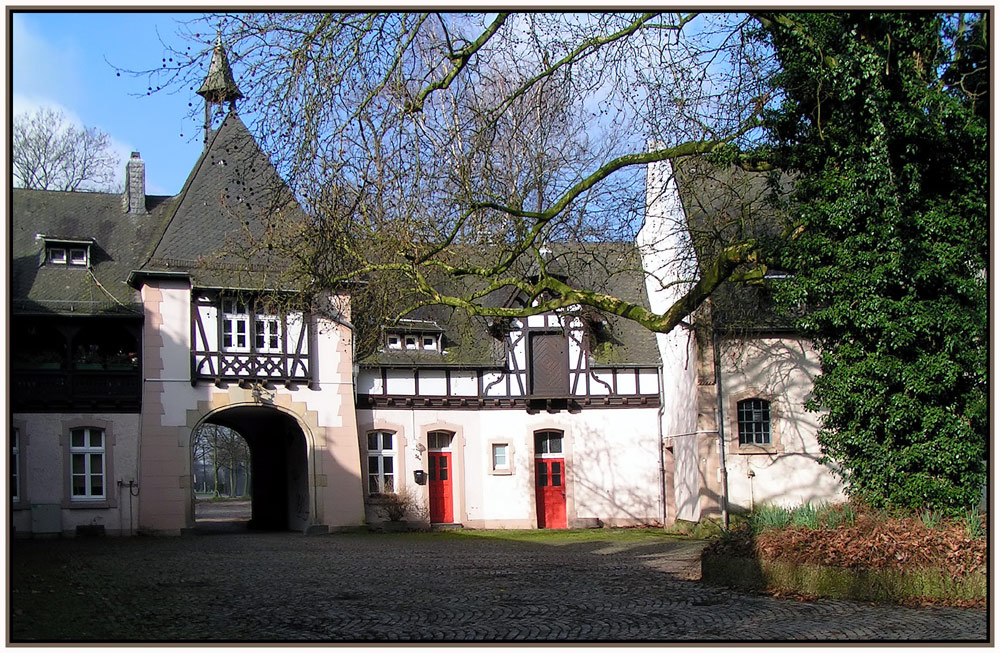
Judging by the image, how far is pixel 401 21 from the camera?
10.5 meters

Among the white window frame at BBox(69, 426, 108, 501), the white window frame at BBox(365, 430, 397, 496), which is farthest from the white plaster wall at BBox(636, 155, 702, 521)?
the white window frame at BBox(69, 426, 108, 501)

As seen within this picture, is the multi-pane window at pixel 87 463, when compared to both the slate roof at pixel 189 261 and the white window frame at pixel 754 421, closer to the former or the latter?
the slate roof at pixel 189 261

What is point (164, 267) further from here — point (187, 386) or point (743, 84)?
point (743, 84)

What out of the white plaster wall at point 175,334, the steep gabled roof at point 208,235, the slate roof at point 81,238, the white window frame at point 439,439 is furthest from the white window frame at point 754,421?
the slate roof at point 81,238

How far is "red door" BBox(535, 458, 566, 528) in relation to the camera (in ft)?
82.7

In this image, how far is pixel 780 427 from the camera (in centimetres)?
2159

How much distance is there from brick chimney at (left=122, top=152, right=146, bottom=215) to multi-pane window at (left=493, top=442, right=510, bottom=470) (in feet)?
34.1

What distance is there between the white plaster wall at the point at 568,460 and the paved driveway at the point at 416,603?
7588mm

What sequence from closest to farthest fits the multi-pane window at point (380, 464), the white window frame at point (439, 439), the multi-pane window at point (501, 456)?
the multi-pane window at point (380, 464)
the white window frame at point (439, 439)
the multi-pane window at point (501, 456)

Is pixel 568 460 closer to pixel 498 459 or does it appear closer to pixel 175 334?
pixel 498 459

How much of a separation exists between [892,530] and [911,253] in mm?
2936

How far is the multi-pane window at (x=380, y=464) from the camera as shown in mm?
24594

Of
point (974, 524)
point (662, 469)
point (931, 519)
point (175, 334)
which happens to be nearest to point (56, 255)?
point (175, 334)

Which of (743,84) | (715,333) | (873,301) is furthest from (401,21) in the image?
(715,333)
